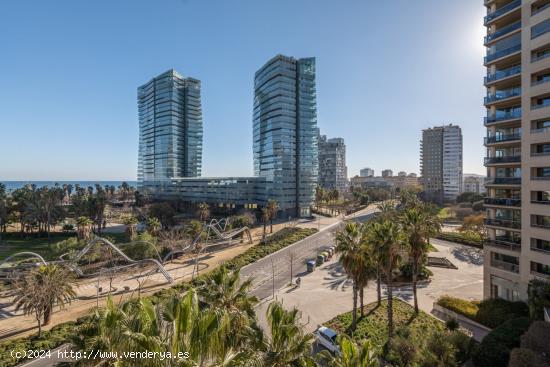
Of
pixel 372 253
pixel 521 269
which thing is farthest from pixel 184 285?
pixel 521 269

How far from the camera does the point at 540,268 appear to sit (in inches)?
1154

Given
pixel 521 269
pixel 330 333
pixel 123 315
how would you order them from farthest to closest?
pixel 521 269, pixel 330 333, pixel 123 315

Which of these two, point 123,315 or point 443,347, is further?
point 443,347

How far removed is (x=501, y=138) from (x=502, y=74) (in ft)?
25.1

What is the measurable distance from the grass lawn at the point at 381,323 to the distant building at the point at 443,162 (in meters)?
152

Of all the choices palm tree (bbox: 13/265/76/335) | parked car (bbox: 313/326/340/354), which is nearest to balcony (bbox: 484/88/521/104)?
parked car (bbox: 313/326/340/354)

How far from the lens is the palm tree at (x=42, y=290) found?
28.2 meters

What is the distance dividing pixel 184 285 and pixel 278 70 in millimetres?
89282

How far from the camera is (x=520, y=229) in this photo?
31.5m

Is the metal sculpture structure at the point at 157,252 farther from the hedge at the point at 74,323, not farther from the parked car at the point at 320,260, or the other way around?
the parked car at the point at 320,260

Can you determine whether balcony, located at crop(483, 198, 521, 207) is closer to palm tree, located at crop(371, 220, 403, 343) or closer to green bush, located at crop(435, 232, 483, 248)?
palm tree, located at crop(371, 220, 403, 343)

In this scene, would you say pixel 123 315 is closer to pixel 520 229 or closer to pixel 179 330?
pixel 179 330

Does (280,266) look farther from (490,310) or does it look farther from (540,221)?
(540,221)

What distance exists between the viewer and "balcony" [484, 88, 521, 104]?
108ft
